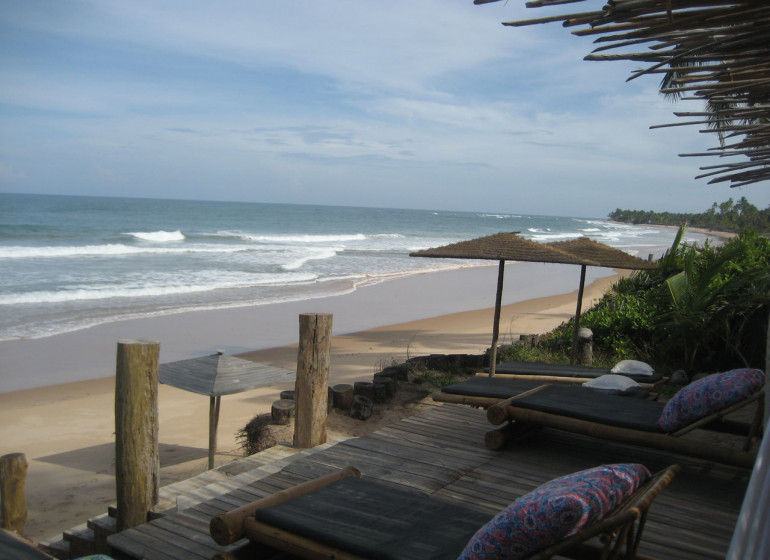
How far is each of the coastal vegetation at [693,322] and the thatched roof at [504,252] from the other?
4.40 ft

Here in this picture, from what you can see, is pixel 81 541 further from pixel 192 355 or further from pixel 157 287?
pixel 157 287

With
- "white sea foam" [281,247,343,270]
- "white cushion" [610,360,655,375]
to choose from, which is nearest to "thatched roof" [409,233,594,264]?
"white cushion" [610,360,655,375]

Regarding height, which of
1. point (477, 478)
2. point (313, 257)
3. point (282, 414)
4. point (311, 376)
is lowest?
point (282, 414)

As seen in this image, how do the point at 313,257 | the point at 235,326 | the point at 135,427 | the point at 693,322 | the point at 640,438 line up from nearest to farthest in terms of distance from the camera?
the point at 640,438, the point at 135,427, the point at 693,322, the point at 235,326, the point at 313,257

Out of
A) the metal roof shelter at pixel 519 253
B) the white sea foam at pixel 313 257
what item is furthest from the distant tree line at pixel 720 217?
the metal roof shelter at pixel 519 253

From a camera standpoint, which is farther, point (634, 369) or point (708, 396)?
point (634, 369)

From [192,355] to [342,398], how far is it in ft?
15.7

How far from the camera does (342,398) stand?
6918 mm

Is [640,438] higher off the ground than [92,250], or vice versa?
[640,438]

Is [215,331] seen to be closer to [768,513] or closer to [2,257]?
[768,513]

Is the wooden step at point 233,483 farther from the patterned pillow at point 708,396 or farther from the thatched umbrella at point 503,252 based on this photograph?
the thatched umbrella at point 503,252

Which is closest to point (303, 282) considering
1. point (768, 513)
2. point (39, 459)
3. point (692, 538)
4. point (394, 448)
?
point (39, 459)

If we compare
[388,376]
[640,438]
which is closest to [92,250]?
[388,376]

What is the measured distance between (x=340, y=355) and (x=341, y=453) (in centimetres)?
664
